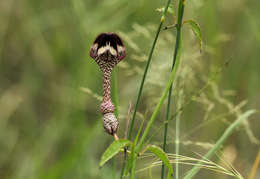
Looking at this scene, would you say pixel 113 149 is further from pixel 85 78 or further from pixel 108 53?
pixel 85 78

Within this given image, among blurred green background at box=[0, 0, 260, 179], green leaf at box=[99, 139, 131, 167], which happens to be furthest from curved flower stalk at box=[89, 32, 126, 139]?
blurred green background at box=[0, 0, 260, 179]

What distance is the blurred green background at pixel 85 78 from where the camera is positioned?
232 cm

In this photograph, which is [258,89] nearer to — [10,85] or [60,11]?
[60,11]

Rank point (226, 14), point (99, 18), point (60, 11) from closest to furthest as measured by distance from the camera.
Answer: point (99, 18) → point (60, 11) → point (226, 14)

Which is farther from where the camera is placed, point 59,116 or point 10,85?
point 10,85

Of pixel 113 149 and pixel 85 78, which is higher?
pixel 85 78

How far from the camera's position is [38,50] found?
3.08m

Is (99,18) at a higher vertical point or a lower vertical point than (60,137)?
higher

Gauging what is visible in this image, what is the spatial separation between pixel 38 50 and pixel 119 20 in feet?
2.98

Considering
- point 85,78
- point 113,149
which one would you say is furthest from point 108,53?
point 85,78

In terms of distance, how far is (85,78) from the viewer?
87.6 inches

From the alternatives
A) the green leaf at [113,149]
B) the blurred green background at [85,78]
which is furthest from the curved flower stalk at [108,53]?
the blurred green background at [85,78]

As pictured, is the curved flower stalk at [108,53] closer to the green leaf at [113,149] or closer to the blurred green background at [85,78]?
the green leaf at [113,149]

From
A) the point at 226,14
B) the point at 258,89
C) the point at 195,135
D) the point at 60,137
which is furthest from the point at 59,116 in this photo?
the point at 226,14
